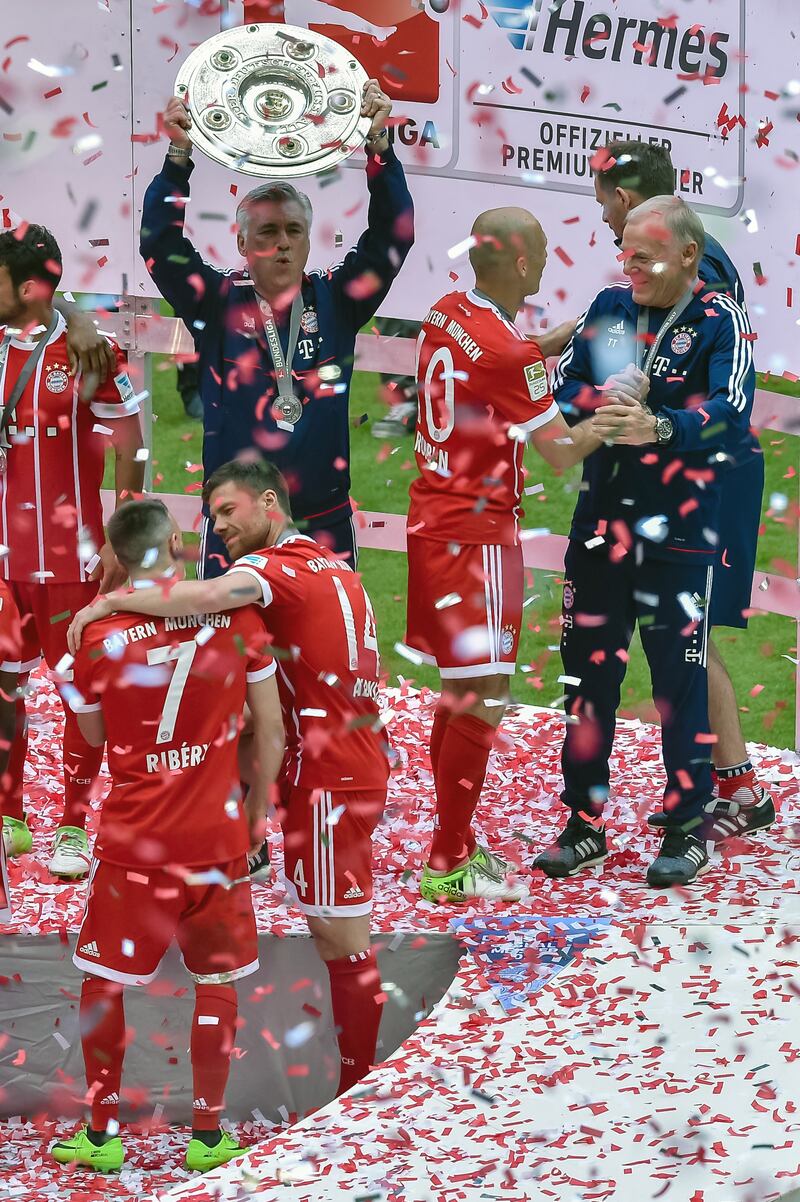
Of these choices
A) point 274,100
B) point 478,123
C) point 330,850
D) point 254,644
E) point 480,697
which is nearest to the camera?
point 254,644

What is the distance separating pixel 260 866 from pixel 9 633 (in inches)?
41.9

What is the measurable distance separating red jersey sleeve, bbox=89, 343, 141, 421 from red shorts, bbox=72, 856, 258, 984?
170cm

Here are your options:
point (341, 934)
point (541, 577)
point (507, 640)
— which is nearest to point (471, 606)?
point (507, 640)

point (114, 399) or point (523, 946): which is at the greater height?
point (114, 399)

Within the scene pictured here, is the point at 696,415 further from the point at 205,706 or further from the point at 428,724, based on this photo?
the point at 428,724

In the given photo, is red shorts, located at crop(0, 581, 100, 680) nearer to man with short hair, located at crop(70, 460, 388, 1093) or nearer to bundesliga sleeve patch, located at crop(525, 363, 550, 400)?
man with short hair, located at crop(70, 460, 388, 1093)

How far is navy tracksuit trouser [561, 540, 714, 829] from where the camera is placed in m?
5.41

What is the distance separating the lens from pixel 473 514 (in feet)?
17.6

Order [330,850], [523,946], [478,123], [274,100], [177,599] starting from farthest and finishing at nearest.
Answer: [478,123] < [274,100] < [523,946] < [330,850] < [177,599]

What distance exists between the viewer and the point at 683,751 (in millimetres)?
5445

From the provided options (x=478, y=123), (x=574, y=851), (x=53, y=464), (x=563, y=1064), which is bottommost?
(x=563, y=1064)

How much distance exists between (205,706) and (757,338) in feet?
11.9

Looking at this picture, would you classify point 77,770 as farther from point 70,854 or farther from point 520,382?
point 520,382

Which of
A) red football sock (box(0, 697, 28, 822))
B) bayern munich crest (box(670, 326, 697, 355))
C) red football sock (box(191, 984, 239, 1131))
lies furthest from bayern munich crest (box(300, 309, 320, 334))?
red football sock (box(191, 984, 239, 1131))
